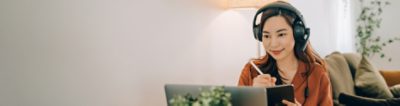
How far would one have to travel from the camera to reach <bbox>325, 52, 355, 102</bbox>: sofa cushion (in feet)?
8.49

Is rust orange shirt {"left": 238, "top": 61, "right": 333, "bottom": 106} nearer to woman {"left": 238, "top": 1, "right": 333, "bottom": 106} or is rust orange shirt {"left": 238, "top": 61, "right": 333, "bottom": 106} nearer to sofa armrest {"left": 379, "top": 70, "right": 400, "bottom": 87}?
woman {"left": 238, "top": 1, "right": 333, "bottom": 106}

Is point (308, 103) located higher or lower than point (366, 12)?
lower

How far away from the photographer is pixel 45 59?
1418mm

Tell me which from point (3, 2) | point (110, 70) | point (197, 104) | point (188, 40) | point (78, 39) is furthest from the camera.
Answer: point (188, 40)

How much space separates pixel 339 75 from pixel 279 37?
50.7 inches

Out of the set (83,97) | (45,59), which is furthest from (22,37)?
(83,97)

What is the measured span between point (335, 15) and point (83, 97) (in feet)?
9.54

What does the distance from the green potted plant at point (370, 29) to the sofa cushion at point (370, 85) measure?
1.42 metres

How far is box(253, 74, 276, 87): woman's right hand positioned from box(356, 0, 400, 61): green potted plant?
294cm

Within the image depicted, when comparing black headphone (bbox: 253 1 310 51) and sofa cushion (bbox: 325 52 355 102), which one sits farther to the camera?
sofa cushion (bbox: 325 52 355 102)

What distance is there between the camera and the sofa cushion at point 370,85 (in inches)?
104

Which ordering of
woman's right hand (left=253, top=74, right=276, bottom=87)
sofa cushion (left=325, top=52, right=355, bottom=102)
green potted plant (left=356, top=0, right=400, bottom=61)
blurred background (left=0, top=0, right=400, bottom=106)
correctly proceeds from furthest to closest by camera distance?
green potted plant (left=356, top=0, right=400, bottom=61) < sofa cushion (left=325, top=52, right=355, bottom=102) < woman's right hand (left=253, top=74, right=276, bottom=87) < blurred background (left=0, top=0, right=400, bottom=106)

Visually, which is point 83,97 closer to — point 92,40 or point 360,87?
point 92,40

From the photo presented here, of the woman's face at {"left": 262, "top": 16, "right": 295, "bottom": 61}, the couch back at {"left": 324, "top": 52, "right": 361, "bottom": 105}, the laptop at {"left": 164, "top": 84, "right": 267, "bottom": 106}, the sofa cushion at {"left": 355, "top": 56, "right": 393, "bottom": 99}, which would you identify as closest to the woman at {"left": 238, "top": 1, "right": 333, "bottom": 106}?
the woman's face at {"left": 262, "top": 16, "right": 295, "bottom": 61}
